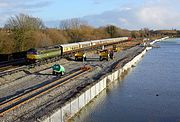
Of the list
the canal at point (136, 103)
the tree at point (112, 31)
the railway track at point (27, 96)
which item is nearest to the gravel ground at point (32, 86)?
the railway track at point (27, 96)

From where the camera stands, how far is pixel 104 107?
2734cm

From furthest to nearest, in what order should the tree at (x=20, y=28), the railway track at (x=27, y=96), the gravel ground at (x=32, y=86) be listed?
the tree at (x=20, y=28)
the railway track at (x=27, y=96)
the gravel ground at (x=32, y=86)

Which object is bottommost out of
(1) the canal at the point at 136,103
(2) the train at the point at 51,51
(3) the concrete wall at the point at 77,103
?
(1) the canal at the point at 136,103

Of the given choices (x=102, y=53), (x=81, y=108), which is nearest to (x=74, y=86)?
(x=81, y=108)

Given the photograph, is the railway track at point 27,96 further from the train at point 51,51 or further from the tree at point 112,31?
the tree at point 112,31

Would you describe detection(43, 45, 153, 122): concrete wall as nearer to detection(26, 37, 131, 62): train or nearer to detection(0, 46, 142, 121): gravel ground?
detection(0, 46, 142, 121): gravel ground

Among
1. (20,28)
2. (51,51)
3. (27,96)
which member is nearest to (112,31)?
(20,28)

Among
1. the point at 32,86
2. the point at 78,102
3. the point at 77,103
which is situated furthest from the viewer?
the point at 32,86

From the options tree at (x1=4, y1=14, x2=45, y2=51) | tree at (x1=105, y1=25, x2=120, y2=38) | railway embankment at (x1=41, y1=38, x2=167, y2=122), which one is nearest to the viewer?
railway embankment at (x1=41, y1=38, x2=167, y2=122)

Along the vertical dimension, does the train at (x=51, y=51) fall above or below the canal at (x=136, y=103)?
above

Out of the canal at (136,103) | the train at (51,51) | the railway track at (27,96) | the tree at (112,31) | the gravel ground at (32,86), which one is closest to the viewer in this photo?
the gravel ground at (32,86)

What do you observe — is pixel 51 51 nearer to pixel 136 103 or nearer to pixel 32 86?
pixel 32 86

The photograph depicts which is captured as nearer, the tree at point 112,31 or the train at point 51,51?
the train at point 51,51

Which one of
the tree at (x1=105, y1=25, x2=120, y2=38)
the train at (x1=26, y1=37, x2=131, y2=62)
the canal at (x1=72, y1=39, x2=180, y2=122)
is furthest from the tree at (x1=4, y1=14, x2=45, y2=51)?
the tree at (x1=105, y1=25, x2=120, y2=38)
